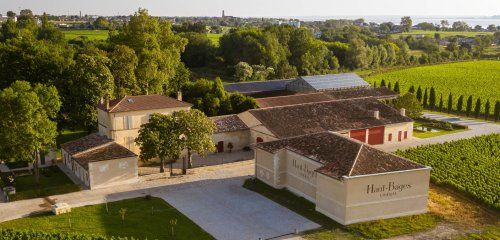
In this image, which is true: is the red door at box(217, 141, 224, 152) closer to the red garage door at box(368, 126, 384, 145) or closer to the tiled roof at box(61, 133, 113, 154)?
the tiled roof at box(61, 133, 113, 154)

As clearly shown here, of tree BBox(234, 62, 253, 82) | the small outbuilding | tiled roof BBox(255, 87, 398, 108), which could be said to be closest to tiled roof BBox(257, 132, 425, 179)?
the small outbuilding

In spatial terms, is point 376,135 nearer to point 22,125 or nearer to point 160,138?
point 160,138

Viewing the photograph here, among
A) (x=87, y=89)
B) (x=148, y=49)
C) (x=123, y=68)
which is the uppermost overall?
(x=148, y=49)

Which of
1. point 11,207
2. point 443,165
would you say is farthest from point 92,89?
point 443,165

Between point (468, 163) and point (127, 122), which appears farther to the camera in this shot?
point (127, 122)

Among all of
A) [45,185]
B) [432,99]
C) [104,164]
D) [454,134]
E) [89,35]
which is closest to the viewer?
[104,164]

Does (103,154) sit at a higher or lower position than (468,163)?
higher

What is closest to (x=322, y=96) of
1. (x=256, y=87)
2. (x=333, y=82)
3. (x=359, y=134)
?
(x=333, y=82)
